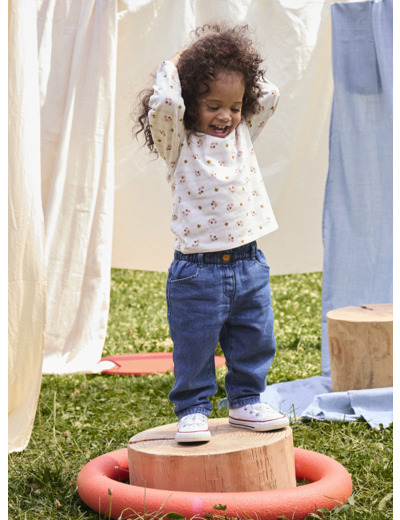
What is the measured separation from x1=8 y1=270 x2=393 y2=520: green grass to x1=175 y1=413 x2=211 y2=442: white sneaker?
298mm

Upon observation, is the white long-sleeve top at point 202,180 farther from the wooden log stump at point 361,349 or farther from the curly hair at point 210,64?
the wooden log stump at point 361,349

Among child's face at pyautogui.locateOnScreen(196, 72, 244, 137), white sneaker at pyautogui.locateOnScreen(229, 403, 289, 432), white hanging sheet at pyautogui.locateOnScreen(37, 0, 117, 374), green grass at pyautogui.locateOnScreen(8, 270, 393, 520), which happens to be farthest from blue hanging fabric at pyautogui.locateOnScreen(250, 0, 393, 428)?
child's face at pyautogui.locateOnScreen(196, 72, 244, 137)

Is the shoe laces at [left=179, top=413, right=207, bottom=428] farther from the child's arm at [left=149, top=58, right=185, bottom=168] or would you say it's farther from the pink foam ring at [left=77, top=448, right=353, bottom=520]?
the child's arm at [left=149, top=58, right=185, bottom=168]

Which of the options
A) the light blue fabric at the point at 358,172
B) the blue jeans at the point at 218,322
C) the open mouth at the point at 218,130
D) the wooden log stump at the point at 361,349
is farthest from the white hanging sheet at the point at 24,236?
the light blue fabric at the point at 358,172

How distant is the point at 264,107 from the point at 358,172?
6.04 feet

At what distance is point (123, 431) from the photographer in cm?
360

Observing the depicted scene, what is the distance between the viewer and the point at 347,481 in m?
2.68

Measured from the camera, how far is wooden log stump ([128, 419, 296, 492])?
256cm

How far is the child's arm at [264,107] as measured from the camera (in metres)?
2.79

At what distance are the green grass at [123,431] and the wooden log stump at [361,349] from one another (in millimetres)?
426
